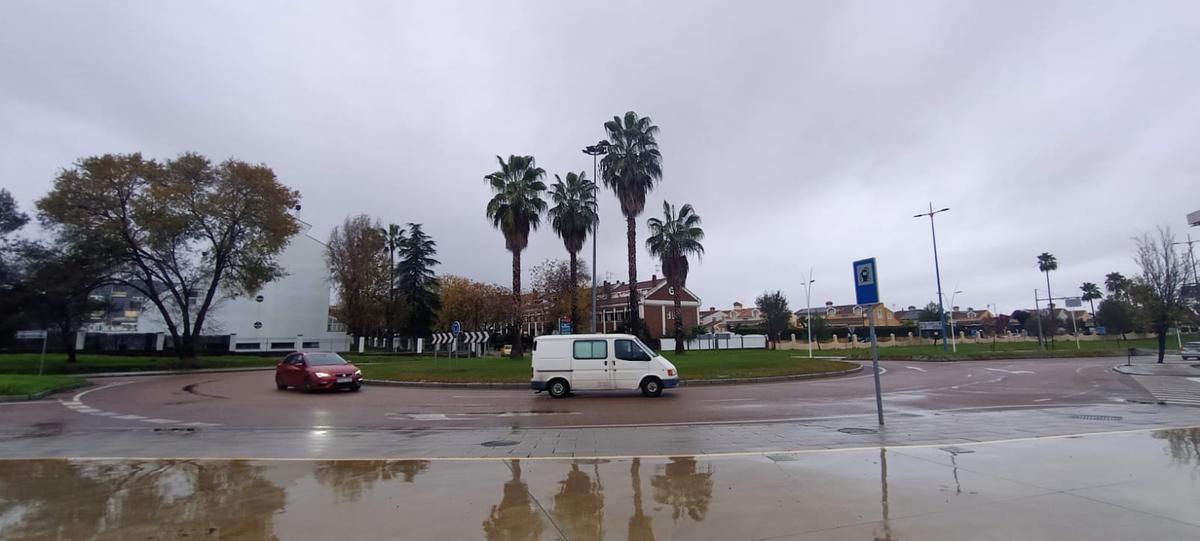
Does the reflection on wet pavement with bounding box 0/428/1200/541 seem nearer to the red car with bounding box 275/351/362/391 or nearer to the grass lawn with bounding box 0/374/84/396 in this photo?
the red car with bounding box 275/351/362/391

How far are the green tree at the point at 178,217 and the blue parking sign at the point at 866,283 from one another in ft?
127

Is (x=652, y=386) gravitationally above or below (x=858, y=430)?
above

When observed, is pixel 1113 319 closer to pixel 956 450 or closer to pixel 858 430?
pixel 858 430

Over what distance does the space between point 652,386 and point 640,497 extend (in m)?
11.8

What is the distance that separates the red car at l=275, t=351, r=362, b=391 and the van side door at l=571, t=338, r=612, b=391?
8.47 m

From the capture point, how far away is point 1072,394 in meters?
16.8

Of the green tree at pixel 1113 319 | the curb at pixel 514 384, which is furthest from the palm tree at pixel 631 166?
the green tree at pixel 1113 319

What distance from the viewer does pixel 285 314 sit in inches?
2509

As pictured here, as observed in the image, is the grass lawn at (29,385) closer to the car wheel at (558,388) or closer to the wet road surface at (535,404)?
the wet road surface at (535,404)

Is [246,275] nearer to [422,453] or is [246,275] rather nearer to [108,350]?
[108,350]

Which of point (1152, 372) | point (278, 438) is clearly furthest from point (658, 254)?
point (278, 438)

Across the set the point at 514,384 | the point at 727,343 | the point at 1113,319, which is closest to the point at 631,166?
the point at 514,384

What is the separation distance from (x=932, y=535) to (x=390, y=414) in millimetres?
12219

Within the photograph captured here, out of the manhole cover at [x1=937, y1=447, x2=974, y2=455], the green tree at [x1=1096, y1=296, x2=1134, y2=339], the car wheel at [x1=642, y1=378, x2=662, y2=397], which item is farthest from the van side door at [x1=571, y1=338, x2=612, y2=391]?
the green tree at [x1=1096, y1=296, x2=1134, y2=339]
